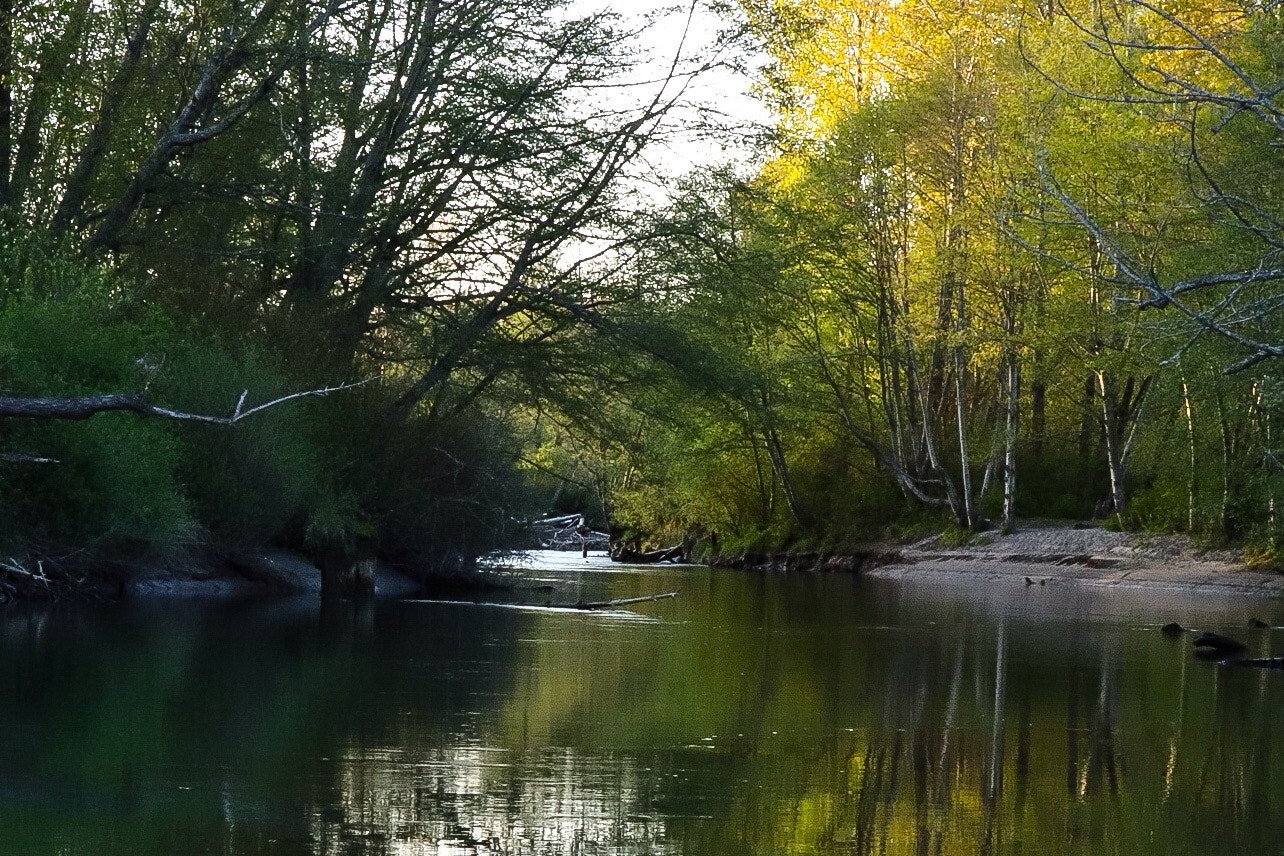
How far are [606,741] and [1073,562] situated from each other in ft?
94.6

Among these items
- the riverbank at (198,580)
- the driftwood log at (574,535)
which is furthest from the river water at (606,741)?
the driftwood log at (574,535)

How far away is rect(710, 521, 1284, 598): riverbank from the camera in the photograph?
1337 inches

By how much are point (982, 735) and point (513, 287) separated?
588 inches

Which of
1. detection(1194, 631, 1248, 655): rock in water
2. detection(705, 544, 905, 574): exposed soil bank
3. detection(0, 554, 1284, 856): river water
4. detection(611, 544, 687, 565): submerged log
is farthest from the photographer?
detection(611, 544, 687, 565): submerged log

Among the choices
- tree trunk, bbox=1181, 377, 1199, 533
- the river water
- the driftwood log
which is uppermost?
tree trunk, bbox=1181, 377, 1199, 533

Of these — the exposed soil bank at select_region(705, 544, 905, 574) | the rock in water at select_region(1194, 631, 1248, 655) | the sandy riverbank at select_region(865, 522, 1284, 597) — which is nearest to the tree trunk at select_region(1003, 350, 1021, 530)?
the sandy riverbank at select_region(865, 522, 1284, 597)

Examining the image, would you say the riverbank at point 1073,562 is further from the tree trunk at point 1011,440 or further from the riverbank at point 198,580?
the riverbank at point 198,580

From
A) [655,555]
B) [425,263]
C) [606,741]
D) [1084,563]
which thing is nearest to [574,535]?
[655,555]

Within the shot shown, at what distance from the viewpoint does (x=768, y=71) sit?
26.1 m

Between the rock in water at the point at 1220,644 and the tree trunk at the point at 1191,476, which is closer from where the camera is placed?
the rock in water at the point at 1220,644

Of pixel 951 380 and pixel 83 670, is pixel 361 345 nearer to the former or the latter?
pixel 83 670

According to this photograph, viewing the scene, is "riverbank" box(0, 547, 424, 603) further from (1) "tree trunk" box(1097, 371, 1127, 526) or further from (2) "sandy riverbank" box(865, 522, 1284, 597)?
(1) "tree trunk" box(1097, 371, 1127, 526)

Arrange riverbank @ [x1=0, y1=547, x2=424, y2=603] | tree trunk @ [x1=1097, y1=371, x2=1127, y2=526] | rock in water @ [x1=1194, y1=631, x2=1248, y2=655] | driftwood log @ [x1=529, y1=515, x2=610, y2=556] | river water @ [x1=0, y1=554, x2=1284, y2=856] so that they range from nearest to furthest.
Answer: river water @ [x1=0, y1=554, x2=1284, y2=856] → rock in water @ [x1=1194, y1=631, x2=1248, y2=655] → riverbank @ [x1=0, y1=547, x2=424, y2=603] → tree trunk @ [x1=1097, y1=371, x2=1127, y2=526] → driftwood log @ [x1=529, y1=515, x2=610, y2=556]

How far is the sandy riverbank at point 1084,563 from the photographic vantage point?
1334 inches
